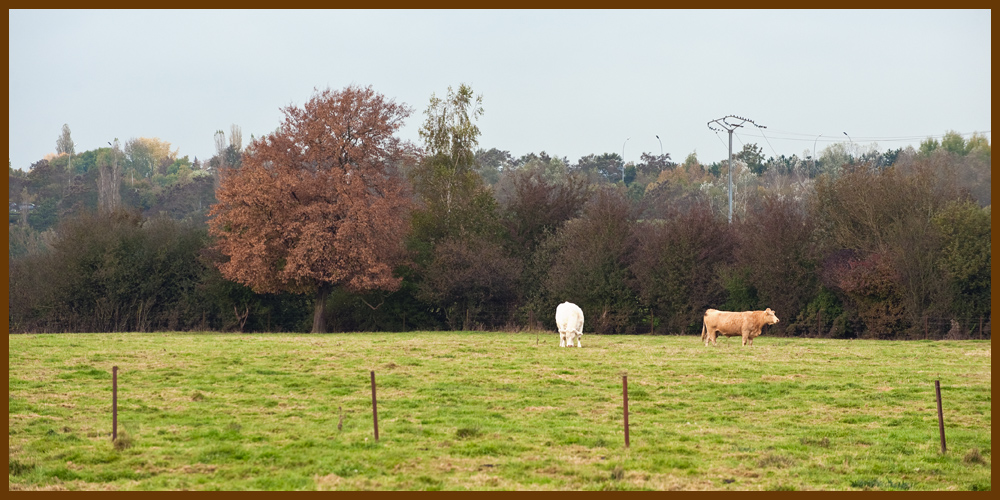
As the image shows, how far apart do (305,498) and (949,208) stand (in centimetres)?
3253

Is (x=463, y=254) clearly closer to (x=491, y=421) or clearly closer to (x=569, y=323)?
(x=569, y=323)

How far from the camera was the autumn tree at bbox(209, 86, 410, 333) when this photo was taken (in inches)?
1500

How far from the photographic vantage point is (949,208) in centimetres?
3544

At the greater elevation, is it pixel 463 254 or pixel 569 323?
pixel 463 254

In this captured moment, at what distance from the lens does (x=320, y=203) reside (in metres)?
38.6

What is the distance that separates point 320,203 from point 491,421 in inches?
1013

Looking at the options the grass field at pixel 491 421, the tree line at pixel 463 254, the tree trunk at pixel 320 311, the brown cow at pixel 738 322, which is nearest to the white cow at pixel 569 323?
the grass field at pixel 491 421

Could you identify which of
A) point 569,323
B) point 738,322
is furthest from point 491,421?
point 738,322

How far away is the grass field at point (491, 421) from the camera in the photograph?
11.1m

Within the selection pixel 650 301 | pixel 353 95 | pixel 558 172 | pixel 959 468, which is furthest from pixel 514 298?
pixel 558 172

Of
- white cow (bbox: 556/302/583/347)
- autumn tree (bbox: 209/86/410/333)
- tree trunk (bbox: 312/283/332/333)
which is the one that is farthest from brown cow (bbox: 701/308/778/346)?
tree trunk (bbox: 312/283/332/333)

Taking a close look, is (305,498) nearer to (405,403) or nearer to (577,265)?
(405,403)

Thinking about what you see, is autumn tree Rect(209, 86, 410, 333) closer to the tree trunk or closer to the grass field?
the tree trunk

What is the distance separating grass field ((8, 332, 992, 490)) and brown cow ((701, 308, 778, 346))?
4685 mm
